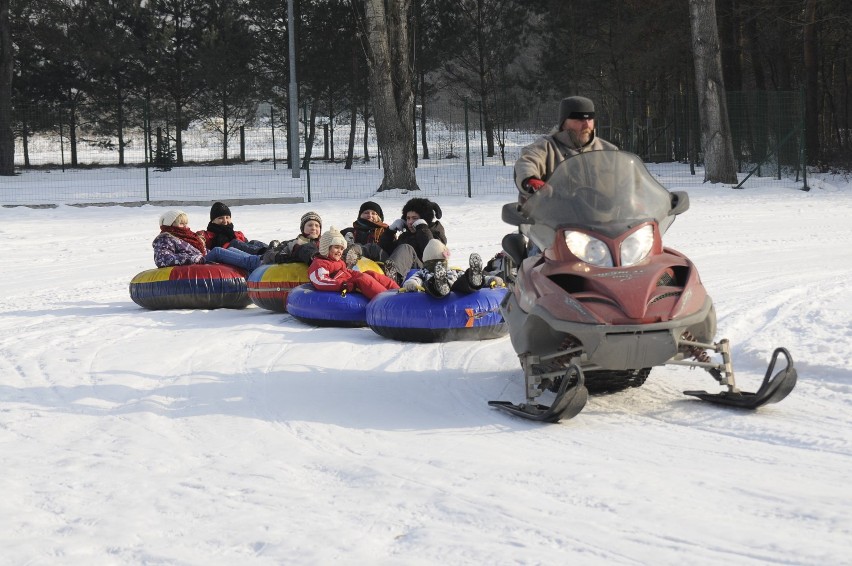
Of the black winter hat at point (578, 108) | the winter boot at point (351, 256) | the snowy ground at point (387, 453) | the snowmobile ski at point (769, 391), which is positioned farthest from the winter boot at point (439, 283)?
the snowmobile ski at point (769, 391)

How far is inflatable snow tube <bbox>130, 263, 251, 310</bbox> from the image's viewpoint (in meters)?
12.3

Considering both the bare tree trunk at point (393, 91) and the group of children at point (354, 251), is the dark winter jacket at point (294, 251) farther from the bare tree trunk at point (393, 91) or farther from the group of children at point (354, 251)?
the bare tree trunk at point (393, 91)

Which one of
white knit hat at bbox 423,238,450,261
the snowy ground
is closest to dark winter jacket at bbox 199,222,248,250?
the snowy ground

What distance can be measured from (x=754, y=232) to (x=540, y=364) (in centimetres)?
1239

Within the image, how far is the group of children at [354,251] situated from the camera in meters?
10.4

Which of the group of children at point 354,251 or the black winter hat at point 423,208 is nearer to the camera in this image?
the group of children at point 354,251

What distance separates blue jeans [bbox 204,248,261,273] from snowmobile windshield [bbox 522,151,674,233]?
254 inches

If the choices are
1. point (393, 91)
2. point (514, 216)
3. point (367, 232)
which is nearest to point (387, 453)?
point (514, 216)

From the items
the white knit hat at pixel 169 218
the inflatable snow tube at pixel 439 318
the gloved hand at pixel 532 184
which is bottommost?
the inflatable snow tube at pixel 439 318

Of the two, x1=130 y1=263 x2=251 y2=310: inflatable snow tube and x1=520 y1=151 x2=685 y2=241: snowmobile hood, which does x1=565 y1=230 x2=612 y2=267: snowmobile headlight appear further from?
x1=130 y1=263 x2=251 y2=310: inflatable snow tube

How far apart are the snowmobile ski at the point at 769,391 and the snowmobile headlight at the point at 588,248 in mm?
1129

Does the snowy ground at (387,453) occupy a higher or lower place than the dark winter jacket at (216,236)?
lower

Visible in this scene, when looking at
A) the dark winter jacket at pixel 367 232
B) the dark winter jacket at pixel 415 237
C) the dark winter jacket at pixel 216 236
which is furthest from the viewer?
the dark winter jacket at pixel 216 236

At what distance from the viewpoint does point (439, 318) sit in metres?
9.68
